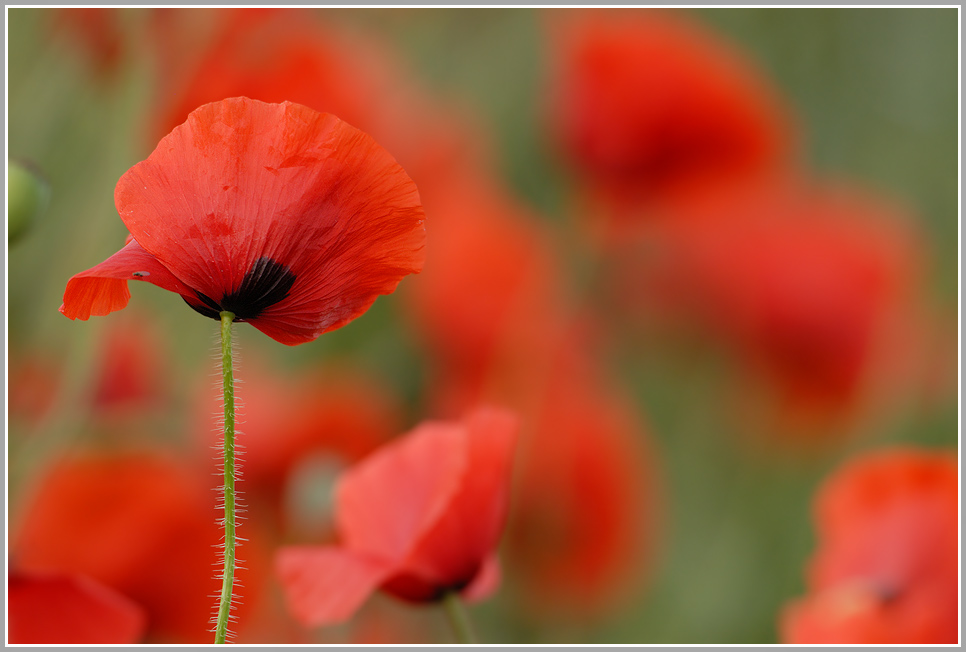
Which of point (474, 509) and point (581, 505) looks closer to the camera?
point (474, 509)

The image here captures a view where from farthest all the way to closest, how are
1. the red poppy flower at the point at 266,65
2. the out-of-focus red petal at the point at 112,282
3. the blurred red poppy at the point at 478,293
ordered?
the blurred red poppy at the point at 478,293 → the red poppy flower at the point at 266,65 → the out-of-focus red petal at the point at 112,282

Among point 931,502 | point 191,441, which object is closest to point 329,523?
point 191,441

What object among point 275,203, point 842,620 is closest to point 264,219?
point 275,203

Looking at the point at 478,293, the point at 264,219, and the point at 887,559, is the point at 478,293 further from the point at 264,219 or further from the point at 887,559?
the point at 264,219

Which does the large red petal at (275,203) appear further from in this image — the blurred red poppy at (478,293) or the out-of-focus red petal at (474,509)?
→ the blurred red poppy at (478,293)

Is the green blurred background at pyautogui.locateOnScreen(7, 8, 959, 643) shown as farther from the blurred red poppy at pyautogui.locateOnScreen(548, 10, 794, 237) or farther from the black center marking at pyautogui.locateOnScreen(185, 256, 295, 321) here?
the black center marking at pyautogui.locateOnScreen(185, 256, 295, 321)

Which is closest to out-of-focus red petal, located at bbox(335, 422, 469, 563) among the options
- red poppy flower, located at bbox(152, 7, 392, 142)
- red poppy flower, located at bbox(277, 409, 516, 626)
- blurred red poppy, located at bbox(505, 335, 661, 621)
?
red poppy flower, located at bbox(277, 409, 516, 626)

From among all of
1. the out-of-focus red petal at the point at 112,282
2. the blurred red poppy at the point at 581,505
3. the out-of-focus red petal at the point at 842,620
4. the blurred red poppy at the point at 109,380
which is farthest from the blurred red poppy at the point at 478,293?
the out-of-focus red petal at the point at 112,282
